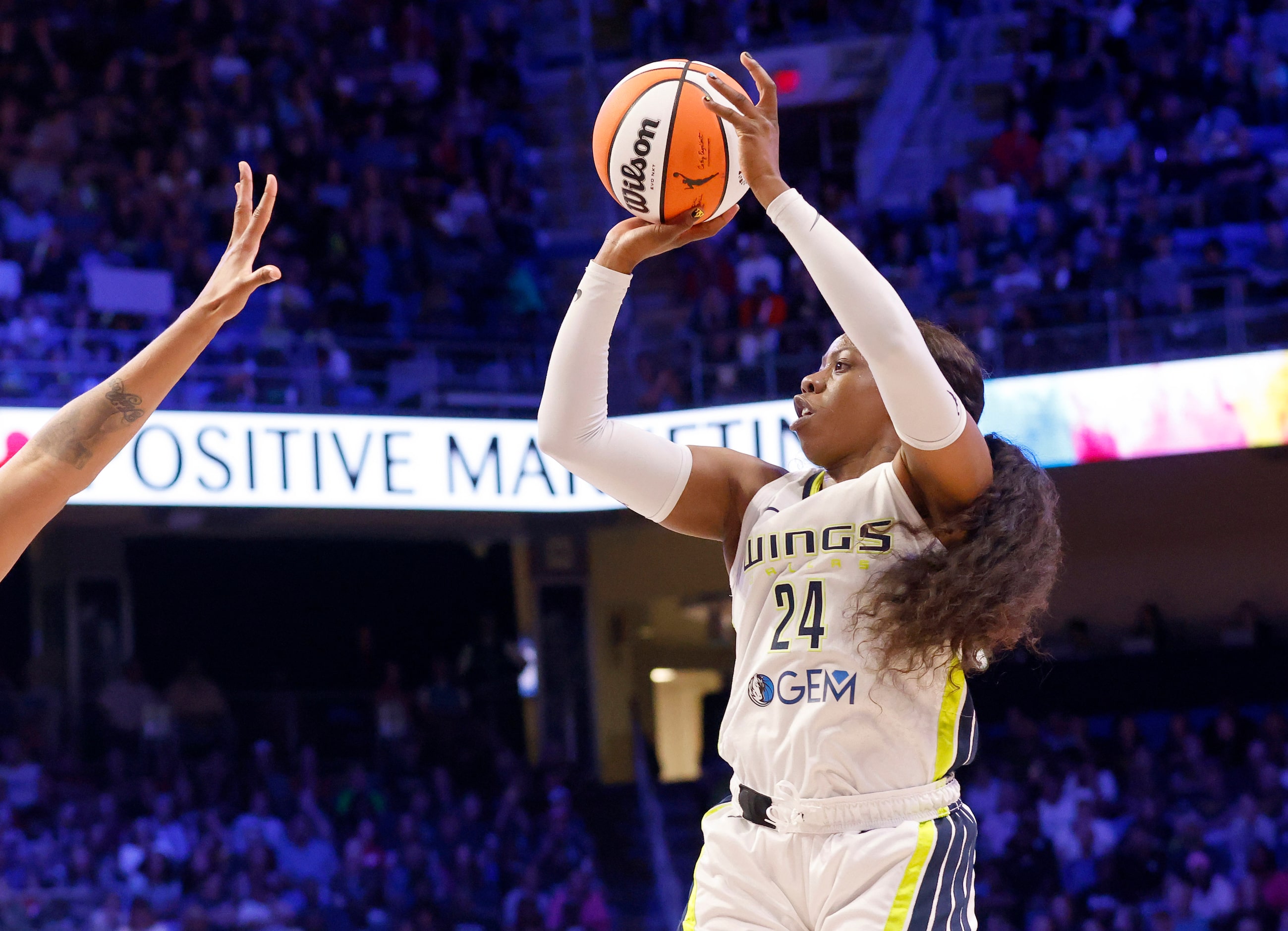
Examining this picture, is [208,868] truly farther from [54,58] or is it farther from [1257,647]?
[1257,647]

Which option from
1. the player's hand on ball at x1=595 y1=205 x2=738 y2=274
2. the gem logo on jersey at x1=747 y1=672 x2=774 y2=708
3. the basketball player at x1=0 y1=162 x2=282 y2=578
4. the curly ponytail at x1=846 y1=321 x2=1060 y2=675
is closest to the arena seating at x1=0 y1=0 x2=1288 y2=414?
the player's hand on ball at x1=595 y1=205 x2=738 y2=274

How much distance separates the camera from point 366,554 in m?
13.1

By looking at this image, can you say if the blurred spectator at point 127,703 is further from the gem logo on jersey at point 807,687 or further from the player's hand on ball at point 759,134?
the player's hand on ball at point 759,134

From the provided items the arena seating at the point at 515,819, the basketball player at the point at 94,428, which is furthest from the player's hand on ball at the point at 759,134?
the arena seating at the point at 515,819

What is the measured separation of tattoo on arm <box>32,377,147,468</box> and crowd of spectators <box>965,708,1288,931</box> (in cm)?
866

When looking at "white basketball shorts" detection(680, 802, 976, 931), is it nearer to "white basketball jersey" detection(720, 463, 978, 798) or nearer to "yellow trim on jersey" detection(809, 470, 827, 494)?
"white basketball jersey" detection(720, 463, 978, 798)

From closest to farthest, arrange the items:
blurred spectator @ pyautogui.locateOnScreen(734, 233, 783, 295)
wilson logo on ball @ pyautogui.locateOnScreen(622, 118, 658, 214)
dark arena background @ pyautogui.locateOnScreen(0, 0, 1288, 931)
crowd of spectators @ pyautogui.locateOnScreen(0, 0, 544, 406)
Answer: wilson logo on ball @ pyautogui.locateOnScreen(622, 118, 658, 214)
dark arena background @ pyautogui.locateOnScreen(0, 0, 1288, 931)
crowd of spectators @ pyautogui.locateOnScreen(0, 0, 544, 406)
blurred spectator @ pyautogui.locateOnScreen(734, 233, 783, 295)

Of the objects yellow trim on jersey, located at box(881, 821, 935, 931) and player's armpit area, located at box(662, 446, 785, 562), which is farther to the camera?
player's armpit area, located at box(662, 446, 785, 562)

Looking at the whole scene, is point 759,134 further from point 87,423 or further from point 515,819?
point 515,819

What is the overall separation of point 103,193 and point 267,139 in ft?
5.24

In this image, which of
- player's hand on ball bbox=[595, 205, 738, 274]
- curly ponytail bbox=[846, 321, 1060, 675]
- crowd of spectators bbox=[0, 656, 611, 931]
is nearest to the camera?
curly ponytail bbox=[846, 321, 1060, 675]

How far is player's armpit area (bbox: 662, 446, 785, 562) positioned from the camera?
2.91 m

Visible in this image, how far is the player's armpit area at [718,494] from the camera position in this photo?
9.54ft

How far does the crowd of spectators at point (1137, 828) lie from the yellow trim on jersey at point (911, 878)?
7608mm
